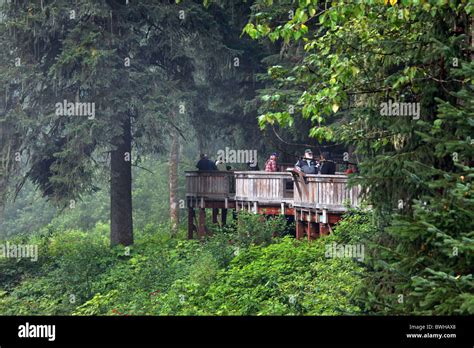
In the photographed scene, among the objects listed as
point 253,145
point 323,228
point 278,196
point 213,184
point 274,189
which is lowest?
point 323,228

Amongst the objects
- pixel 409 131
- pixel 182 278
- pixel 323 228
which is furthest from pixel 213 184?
pixel 409 131

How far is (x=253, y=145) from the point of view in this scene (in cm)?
3419

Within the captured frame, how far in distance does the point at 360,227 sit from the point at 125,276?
8.25 meters

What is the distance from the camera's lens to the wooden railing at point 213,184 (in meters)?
31.1

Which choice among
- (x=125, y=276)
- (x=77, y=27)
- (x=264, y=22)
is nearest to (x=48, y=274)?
(x=125, y=276)

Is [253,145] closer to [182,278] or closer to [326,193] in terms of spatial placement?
[326,193]

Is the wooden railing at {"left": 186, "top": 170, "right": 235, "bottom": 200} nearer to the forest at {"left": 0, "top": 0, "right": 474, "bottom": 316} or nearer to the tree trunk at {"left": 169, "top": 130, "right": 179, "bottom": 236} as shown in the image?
the forest at {"left": 0, "top": 0, "right": 474, "bottom": 316}

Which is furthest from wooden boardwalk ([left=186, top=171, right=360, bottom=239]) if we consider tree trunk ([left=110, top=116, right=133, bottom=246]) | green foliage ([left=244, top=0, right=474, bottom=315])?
green foliage ([left=244, top=0, right=474, bottom=315])

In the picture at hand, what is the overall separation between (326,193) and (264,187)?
477cm

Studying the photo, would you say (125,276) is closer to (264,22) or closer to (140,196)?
(264,22)

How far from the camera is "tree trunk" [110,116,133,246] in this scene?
99.1 ft

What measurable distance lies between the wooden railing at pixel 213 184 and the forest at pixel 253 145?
0.24ft

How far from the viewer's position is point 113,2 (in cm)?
2886

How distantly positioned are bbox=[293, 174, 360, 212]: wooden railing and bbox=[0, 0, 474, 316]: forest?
2.2 inches
